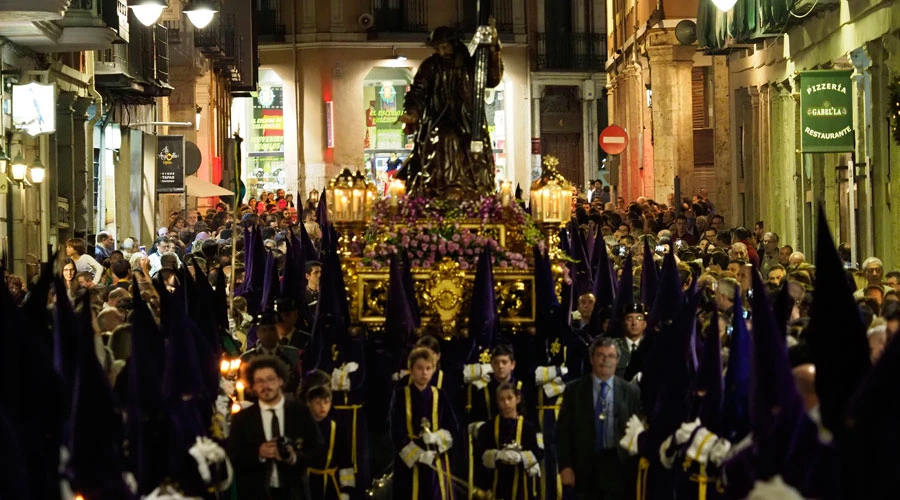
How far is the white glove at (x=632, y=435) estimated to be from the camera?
1088cm

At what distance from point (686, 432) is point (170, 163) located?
26.5m

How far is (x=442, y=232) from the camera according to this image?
1719cm

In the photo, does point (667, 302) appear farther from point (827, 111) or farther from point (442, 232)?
point (827, 111)

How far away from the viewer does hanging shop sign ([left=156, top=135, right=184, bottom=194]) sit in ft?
115

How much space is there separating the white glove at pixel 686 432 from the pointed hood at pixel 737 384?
0.25 m

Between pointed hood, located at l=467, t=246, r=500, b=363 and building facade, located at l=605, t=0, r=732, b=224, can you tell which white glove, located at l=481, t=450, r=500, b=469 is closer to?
pointed hood, located at l=467, t=246, r=500, b=363

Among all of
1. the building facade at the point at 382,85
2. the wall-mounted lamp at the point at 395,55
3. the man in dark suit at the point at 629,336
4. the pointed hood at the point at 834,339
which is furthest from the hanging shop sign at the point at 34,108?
the wall-mounted lamp at the point at 395,55

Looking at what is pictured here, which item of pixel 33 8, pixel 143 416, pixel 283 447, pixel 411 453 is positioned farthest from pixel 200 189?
pixel 143 416

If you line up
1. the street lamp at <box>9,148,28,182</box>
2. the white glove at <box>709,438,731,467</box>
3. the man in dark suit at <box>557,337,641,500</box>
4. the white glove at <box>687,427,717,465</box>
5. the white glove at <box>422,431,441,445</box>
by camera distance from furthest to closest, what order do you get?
the street lamp at <box>9,148,28,182</box>, the white glove at <box>422,431,441,445</box>, the man in dark suit at <box>557,337,641,500</box>, the white glove at <box>687,427,717,465</box>, the white glove at <box>709,438,731,467</box>

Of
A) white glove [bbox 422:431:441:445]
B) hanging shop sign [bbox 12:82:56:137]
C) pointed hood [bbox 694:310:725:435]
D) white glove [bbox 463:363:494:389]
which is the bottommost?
white glove [bbox 422:431:441:445]

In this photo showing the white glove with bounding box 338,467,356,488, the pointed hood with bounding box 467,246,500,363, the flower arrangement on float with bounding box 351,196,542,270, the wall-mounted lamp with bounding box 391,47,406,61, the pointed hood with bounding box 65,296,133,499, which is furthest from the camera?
the wall-mounted lamp with bounding box 391,47,406,61

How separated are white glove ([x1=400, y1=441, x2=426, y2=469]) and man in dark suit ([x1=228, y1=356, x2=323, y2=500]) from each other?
215 centimetres

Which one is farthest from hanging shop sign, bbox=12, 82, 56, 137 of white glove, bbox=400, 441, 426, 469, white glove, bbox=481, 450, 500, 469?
white glove, bbox=481, 450, 500, 469

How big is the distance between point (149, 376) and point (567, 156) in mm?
51411
